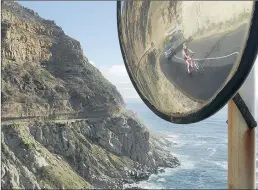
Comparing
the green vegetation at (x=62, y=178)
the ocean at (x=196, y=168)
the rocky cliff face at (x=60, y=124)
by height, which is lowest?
the ocean at (x=196, y=168)

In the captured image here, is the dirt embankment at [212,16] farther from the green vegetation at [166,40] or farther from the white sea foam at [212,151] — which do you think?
the white sea foam at [212,151]

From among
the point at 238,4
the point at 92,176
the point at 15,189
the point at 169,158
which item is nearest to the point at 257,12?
the point at 238,4

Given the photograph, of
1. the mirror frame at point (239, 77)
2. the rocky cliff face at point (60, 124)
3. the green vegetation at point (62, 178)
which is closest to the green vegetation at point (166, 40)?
the mirror frame at point (239, 77)

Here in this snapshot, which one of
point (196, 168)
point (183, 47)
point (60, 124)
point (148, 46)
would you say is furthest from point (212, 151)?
point (183, 47)

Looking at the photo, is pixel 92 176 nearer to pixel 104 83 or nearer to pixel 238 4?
pixel 104 83

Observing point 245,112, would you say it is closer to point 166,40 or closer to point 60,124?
point 166,40

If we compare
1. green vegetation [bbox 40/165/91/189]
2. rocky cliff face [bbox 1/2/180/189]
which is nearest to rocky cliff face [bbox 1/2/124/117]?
rocky cliff face [bbox 1/2/180/189]

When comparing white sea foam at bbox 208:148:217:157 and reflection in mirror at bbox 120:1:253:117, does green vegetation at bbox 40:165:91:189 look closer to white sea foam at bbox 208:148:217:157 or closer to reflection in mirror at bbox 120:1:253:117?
white sea foam at bbox 208:148:217:157

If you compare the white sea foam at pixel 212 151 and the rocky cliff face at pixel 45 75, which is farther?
the white sea foam at pixel 212 151
